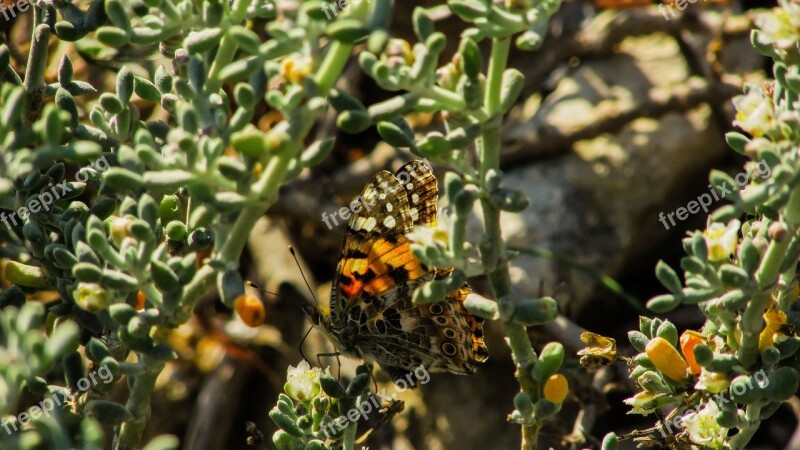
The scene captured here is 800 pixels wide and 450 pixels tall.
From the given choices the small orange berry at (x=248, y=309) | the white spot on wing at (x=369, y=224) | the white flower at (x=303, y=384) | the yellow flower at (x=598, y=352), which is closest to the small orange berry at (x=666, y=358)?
the yellow flower at (x=598, y=352)

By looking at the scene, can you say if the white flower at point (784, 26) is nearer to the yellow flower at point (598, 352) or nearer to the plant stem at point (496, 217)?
the plant stem at point (496, 217)

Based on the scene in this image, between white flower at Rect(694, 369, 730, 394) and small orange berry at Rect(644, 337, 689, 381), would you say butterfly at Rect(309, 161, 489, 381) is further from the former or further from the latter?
white flower at Rect(694, 369, 730, 394)

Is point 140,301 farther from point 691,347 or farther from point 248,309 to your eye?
point 691,347

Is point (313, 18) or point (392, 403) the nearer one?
point (313, 18)

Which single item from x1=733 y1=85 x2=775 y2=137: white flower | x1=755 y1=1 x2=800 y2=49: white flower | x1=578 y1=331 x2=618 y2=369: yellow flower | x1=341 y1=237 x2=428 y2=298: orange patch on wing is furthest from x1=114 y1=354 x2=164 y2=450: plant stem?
x1=755 y1=1 x2=800 y2=49: white flower

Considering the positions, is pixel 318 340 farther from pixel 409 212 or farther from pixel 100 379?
pixel 100 379

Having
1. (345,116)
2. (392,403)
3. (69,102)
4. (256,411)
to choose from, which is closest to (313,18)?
(345,116)

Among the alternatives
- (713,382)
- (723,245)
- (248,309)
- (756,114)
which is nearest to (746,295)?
(723,245)
